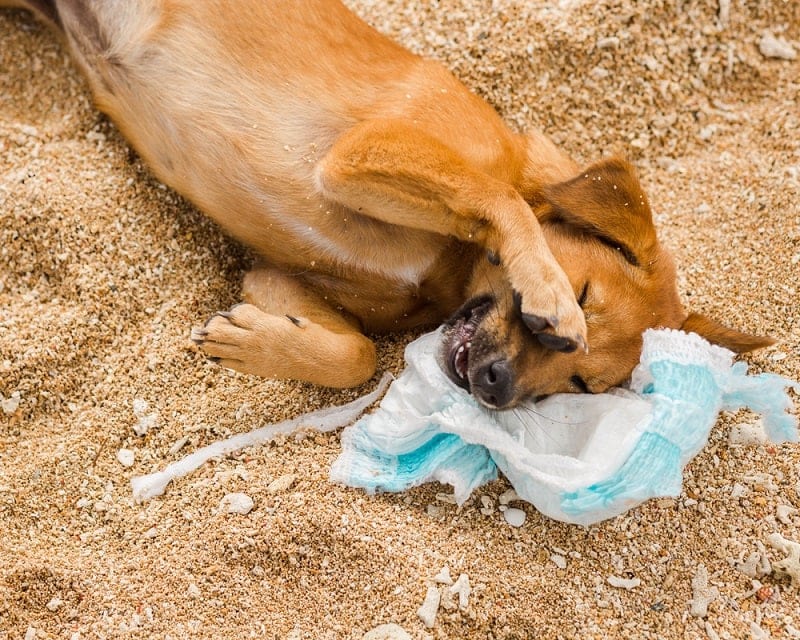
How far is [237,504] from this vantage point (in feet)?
10.8

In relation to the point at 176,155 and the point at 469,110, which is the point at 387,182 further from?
the point at 176,155

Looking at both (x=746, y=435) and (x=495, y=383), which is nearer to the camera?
(x=495, y=383)

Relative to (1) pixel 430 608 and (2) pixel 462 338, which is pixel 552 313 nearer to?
(2) pixel 462 338

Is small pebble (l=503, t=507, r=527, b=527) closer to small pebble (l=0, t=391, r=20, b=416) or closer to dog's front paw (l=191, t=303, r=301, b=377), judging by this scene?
dog's front paw (l=191, t=303, r=301, b=377)

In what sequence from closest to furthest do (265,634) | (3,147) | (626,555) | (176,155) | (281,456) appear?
1. (265,634)
2. (626,555)
3. (281,456)
4. (176,155)
5. (3,147)

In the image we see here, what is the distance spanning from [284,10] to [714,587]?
285 cm

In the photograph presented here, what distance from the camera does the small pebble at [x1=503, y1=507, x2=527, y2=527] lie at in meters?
3.31

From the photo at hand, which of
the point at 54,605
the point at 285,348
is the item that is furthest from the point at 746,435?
the point at 54,605

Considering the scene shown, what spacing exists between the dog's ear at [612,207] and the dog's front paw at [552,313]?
338 mm

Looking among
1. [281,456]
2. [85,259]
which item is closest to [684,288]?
[281,456]

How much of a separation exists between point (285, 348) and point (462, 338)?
698 millimetres

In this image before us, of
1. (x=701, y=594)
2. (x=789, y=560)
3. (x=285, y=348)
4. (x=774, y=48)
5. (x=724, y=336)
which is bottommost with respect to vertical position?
(x=285, y=348)

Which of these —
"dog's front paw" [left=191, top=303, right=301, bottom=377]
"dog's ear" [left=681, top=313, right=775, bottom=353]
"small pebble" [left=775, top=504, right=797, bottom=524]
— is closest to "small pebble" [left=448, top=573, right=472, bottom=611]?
"dog's front paw" [left=191, top=303, right=301, bottom=377]

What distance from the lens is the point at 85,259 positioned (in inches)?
151
